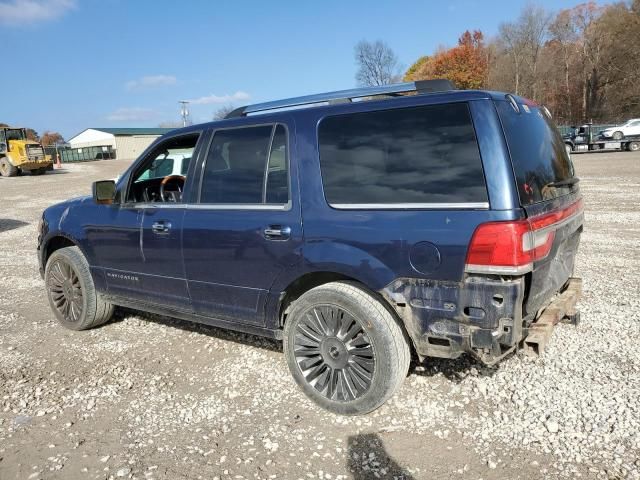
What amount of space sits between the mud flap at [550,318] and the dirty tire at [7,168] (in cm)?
3608

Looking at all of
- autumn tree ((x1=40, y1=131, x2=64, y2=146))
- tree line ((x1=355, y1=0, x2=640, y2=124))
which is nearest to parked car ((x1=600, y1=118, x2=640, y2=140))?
tree line ((x1=355, y1=0, x2=640, y2=124))

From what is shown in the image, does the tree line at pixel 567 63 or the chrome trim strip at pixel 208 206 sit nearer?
the chrome trim strip at pixel 208 206

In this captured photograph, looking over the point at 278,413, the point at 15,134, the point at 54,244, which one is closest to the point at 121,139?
the point at 15,134

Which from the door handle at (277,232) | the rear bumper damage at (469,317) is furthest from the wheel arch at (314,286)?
the door handle at (277,232)

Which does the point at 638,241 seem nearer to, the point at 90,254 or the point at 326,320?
the point at 326,320

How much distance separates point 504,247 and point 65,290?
4.26 m

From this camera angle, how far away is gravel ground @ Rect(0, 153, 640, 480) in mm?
2803

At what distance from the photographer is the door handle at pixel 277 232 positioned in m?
3.32

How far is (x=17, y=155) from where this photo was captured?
3209 cm

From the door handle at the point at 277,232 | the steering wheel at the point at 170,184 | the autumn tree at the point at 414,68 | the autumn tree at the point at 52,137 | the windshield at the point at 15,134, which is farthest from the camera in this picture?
A: the autumn tree at the point at 52,137

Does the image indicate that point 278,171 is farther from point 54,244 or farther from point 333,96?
point 54,244

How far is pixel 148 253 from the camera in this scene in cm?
417

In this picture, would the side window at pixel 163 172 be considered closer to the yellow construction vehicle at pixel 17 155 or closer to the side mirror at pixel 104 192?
the side mirror at pixel 104 192

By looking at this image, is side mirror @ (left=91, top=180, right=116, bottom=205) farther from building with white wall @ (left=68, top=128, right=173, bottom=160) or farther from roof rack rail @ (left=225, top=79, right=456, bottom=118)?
building with white wall @ (left=68, top=128, right=173, bottom=160)
